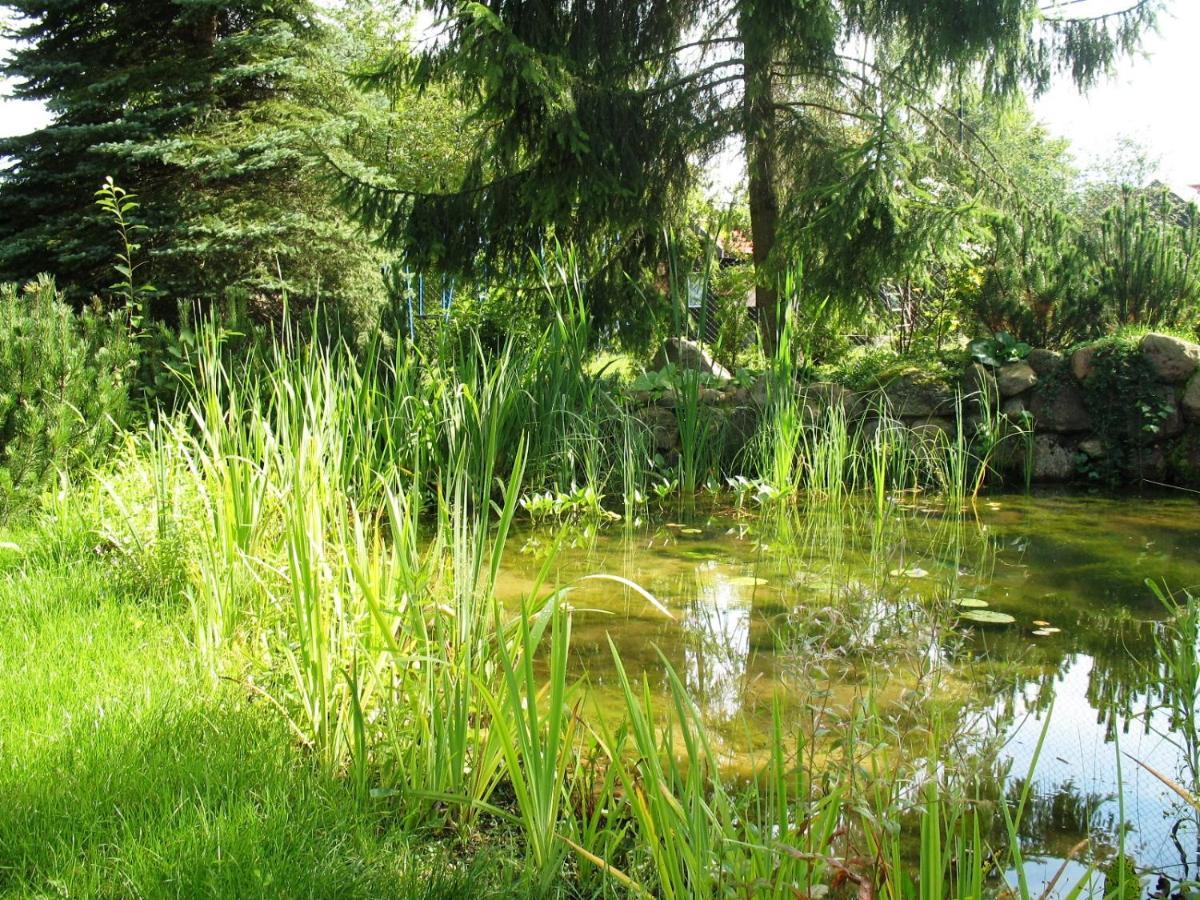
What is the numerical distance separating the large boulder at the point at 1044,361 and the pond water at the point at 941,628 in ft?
5.32

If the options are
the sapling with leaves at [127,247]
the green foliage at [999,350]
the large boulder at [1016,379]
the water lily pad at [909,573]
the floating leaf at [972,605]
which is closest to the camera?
the floating leaf at [972,605]

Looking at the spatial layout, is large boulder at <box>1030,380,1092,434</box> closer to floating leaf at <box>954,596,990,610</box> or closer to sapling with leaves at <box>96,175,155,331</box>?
floating leaf at <box>954,596,990,610</box>

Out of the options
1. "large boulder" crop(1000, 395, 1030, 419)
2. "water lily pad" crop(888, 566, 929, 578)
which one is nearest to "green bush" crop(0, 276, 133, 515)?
"water lily pad" crop(888, 566, 929, 578)

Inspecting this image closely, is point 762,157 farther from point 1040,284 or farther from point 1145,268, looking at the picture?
point 1145,268

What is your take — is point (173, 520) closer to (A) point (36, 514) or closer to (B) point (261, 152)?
(A) point (36, 514)

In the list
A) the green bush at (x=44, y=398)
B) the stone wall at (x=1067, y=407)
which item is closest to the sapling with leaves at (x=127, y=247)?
the green bush at (x=44, y=398)

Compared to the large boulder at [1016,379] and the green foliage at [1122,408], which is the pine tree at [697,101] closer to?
the large boulder at [1016,379]

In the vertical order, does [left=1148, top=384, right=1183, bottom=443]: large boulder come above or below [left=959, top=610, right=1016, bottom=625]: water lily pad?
above

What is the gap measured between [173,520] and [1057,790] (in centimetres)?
271

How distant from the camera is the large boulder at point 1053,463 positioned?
673cm

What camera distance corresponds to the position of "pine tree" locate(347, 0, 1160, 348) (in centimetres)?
690

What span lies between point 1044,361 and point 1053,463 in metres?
0.79

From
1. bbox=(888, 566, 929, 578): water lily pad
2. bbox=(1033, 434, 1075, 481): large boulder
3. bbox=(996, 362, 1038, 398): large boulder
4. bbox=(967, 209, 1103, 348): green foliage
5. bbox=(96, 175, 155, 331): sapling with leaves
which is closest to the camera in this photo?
bbox=(888, 566, 929, 578): water lily pad

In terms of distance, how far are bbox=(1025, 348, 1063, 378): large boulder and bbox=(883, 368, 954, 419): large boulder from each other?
2.25 ft
